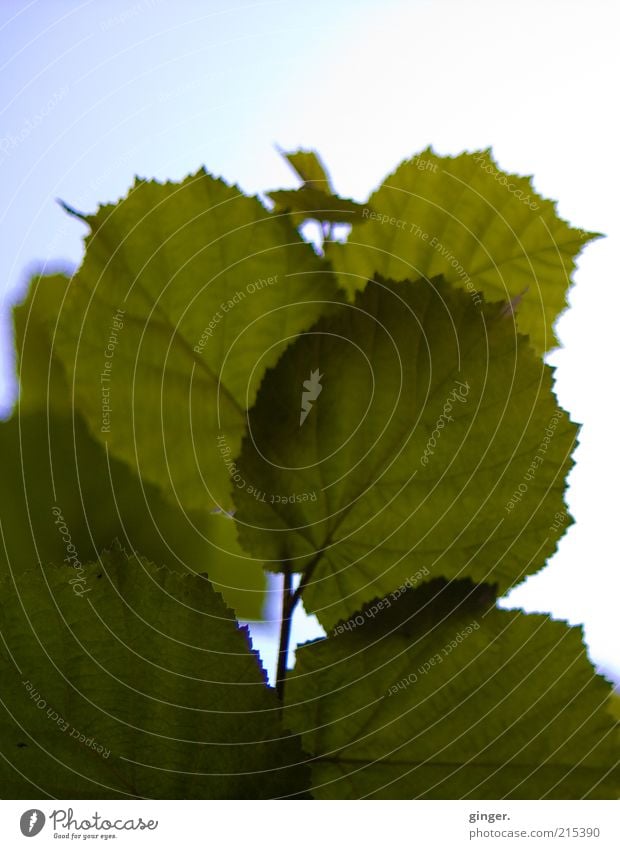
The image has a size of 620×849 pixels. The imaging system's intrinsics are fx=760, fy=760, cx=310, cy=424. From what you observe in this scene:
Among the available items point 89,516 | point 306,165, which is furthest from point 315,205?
point 89,516

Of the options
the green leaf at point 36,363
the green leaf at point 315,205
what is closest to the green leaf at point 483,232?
the green leaf at point 315,205

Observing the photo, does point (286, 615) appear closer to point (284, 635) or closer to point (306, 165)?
point (284, 635)

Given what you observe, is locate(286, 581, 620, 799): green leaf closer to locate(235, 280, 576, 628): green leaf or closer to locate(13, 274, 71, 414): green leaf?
locate(235, 280, 576, 628): green leaf

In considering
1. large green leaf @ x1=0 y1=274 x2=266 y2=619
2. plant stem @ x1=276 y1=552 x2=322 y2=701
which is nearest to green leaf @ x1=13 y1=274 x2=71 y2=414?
large green leaf @ x1=0 y1=274 x2=266 y2=619

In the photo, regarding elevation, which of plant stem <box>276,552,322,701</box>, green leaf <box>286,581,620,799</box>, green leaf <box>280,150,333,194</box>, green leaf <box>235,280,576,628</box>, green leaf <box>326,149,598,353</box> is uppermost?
green leaf <box>280,150,333,194</box>
